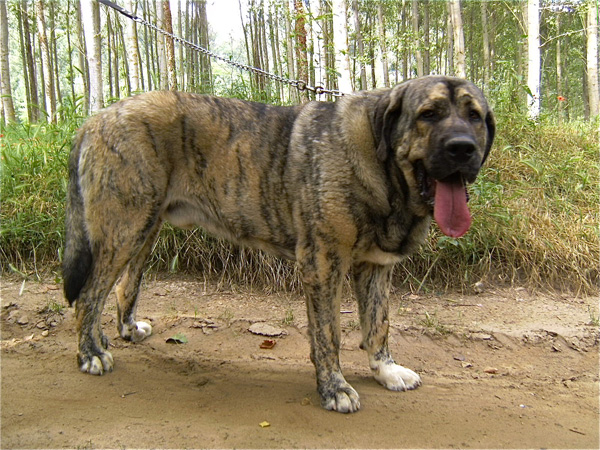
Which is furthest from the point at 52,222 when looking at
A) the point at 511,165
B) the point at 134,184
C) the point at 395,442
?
the point at 511,165

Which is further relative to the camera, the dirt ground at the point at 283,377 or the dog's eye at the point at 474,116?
the dog's eye at the point at 474,116

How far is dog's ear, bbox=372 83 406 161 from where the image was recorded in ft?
8.64

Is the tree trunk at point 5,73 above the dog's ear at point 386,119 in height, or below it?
above

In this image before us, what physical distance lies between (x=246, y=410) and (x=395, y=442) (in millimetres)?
818

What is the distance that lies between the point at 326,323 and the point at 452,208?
0.93 m

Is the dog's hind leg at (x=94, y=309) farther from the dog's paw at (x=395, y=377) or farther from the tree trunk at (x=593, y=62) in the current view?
the tree trunk at (x=593, y=62)

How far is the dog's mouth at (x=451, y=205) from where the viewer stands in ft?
8.09

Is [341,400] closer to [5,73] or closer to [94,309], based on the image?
[94,309]

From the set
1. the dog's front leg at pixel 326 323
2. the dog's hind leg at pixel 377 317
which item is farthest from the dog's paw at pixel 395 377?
the dog's front leg at pixel 326 323

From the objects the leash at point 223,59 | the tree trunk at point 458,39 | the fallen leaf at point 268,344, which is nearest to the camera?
the fallen leaf at point 268,344

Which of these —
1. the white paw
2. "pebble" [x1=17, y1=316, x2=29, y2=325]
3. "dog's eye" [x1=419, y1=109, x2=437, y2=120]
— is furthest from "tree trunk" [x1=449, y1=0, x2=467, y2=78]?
"pebble" [x1=17, y1=316, x2=29, y2=325]

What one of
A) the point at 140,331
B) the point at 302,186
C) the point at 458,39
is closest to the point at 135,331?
the point at 140,331

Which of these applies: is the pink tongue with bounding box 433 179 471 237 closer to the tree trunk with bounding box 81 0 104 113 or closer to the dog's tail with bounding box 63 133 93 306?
the dog's tail with bounding box 63 133 93 306

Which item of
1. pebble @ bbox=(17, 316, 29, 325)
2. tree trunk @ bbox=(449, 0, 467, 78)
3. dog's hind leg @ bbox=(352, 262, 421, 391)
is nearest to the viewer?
dog's hind leg @ bbox=(352, 262, 421, 391)
